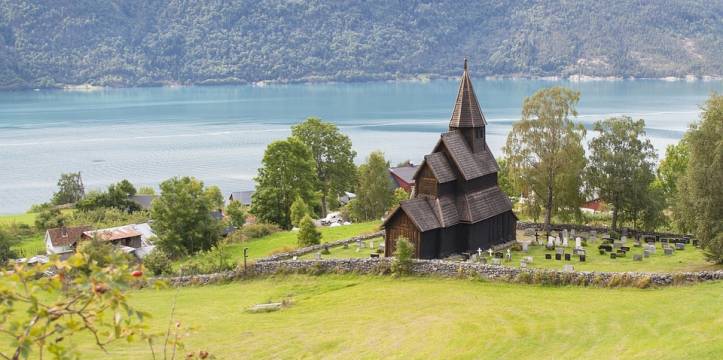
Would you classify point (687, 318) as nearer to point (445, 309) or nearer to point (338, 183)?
point (445, 309)

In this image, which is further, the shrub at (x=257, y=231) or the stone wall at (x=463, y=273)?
the shrub at (x=257, y=231)

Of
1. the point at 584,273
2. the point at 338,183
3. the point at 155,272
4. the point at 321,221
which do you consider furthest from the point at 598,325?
the point at 338,183

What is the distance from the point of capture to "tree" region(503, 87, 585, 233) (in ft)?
147

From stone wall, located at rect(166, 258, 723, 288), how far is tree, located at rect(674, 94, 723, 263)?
4531 millimetres

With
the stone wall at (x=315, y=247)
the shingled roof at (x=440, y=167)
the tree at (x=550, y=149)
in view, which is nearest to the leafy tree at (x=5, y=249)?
the stone wall at (x=315, y=247)

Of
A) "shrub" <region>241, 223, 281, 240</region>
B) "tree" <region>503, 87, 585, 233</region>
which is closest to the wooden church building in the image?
"tree" <region>503, 87, 585, 233</region>

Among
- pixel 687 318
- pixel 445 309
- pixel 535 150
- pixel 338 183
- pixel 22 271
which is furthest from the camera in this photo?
pixel 338 183

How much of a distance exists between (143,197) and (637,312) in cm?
6140

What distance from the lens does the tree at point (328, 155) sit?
6706 centimetres

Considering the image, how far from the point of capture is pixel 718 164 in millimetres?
30766

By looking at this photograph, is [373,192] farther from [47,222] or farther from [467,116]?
[47,222]

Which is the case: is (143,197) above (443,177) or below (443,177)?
below

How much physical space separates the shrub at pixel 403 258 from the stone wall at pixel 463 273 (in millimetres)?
263

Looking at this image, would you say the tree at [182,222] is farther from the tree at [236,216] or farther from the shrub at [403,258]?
the shrub at [403,258]
